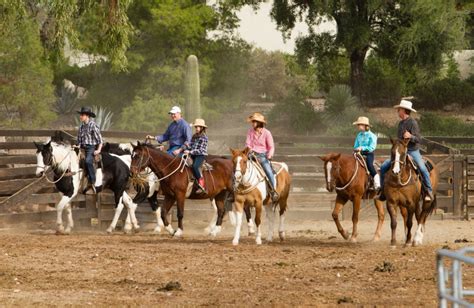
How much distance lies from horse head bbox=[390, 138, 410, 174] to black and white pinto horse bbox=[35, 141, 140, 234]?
5.99m

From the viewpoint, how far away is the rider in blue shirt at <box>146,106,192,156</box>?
22.6 m

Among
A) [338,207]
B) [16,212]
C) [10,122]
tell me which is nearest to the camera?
[338,207]

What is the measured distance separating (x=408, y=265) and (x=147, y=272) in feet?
12.2

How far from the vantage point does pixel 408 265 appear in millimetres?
17641

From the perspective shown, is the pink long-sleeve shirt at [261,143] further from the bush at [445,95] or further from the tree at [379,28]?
the bush at [445,95]

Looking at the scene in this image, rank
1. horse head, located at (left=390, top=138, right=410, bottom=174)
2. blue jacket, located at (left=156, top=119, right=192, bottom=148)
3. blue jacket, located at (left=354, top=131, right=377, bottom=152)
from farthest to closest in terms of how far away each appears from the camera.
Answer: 1. blue jacket, located at (left=156, top=119, right=192, bottom=148)
2. blue jacket, located at (left=354, top=131, right=377, bottom=152)
3. horse head, located at (left=390, top=138, right=410, bottom=174)

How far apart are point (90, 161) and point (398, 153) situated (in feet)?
20.3

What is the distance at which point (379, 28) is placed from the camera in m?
55.8

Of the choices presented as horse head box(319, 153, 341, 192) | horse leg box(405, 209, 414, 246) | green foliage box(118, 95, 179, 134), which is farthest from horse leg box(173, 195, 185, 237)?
green foliage box(118, 95, 179, 134)

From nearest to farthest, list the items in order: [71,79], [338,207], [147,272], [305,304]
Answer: [305,304]
[147,272]
[338,207]
[71,79]

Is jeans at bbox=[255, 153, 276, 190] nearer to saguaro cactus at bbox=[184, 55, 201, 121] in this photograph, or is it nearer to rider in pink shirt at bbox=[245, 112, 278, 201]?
rider in pink shirt at bbox=[245, 112, 278, 201]

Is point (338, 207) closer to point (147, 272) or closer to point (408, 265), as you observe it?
point (408, 265)

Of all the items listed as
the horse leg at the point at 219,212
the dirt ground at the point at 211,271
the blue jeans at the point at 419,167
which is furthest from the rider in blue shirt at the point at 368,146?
the horse leg at the point at 219,212

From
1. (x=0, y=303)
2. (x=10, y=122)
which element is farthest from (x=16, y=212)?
(x=10, y=122)
